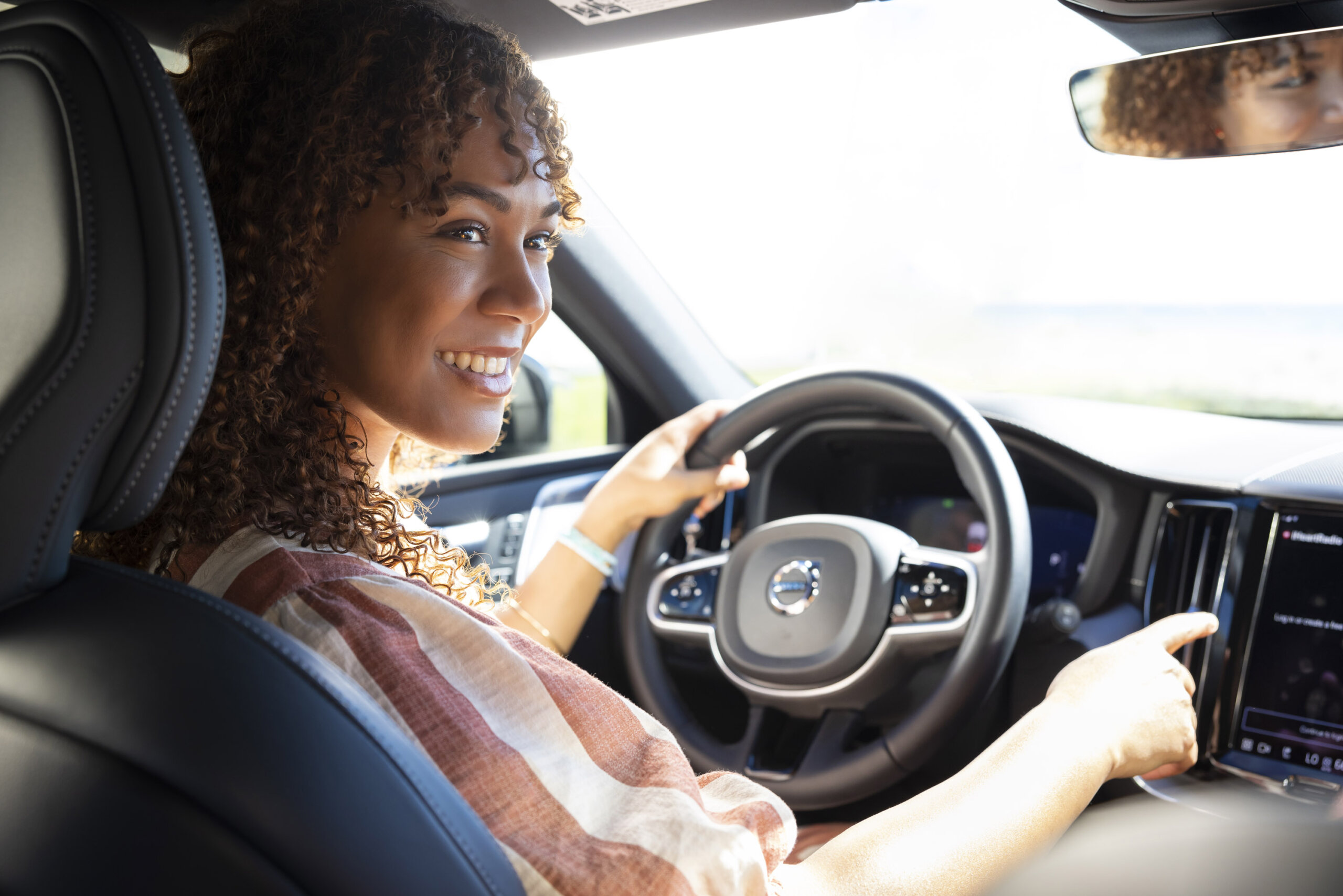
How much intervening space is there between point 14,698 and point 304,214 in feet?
2.13

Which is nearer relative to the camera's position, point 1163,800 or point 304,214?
point 304,214

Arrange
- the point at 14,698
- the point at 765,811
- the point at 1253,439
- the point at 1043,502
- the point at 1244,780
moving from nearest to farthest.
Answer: the point at 14,698, the point at 765,811, the point at 1244,780, the point at 1253,439, the point at 1043,502

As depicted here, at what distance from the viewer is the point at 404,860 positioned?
0.75 meters

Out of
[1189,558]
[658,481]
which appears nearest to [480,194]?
[658,481]

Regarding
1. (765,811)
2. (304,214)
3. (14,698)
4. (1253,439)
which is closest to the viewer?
(14,698)

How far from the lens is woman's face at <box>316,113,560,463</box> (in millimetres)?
1289

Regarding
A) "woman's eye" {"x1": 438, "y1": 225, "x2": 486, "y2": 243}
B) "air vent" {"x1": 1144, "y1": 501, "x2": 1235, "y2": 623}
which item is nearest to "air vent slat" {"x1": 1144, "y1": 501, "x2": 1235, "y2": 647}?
"air vent" {"x1": 1144, "y1": 501, "x2": 1235, "y2": 623}

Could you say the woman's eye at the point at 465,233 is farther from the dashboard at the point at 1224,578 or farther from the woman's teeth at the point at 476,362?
the dashboard at the point at 1224,578

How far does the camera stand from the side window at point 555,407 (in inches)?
111

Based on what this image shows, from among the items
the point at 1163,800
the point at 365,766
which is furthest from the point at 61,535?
the point at 1163,800

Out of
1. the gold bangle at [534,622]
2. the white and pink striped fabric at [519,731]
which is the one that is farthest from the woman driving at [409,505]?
the gold bangle at [534,622]

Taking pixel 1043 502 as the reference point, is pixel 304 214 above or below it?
above

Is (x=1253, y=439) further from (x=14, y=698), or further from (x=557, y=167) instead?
(x=14, y=698)

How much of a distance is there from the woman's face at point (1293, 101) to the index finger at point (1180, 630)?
72cm
